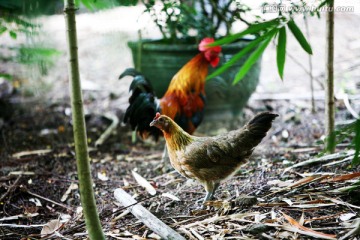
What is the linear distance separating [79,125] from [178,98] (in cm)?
231

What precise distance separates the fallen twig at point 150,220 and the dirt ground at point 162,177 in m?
0.06

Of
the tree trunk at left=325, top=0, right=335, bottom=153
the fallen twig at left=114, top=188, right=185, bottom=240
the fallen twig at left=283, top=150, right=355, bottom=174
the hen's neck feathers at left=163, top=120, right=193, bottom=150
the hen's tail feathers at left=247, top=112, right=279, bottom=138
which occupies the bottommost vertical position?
the fallen twig at left=114, top=188, right=185, bottom=240

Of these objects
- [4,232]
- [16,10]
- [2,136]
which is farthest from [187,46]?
[4,232]

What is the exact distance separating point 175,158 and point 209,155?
0.27m

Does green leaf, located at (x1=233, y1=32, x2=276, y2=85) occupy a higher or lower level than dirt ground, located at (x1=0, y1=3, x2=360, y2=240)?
higher

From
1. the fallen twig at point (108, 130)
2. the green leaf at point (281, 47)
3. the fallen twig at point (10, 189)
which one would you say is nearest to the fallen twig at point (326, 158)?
the green leaf at point (281, 47)

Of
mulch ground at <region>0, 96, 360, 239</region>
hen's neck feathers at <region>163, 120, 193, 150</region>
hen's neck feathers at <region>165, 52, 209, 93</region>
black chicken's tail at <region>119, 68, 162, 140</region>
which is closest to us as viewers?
mulch ground at <region>0, 96, 360, 239</region>

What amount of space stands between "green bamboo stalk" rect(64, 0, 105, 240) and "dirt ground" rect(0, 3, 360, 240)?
0.56 meters

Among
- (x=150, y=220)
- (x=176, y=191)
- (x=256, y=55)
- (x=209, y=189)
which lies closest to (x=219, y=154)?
(x=209, y=189)

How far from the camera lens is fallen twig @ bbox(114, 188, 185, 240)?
221cm

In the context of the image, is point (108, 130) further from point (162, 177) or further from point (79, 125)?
point (79, 125)

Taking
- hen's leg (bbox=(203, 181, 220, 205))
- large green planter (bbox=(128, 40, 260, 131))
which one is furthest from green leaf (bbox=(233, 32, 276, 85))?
large green planter (bbox=(128, 40, 260, 131))

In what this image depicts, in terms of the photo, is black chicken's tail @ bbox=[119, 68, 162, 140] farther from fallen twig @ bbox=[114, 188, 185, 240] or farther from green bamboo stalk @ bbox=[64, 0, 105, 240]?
green bamboo stalk @ bbox=[64, 0, 105, 240]

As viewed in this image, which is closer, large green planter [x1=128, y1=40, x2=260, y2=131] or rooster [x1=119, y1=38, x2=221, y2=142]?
rooster [x1=119, y1=38, x2=221, y2=142]
